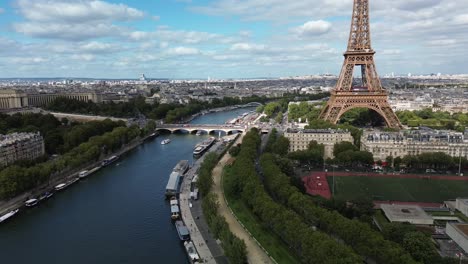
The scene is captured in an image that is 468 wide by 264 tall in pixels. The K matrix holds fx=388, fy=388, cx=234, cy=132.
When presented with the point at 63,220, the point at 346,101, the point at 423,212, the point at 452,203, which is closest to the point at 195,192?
the point at 63,220

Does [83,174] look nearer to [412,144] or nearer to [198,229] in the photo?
[198,229]

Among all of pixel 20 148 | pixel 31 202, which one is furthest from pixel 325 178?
pixel 20 148

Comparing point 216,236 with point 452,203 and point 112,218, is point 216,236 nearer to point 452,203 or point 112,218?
point 112,218

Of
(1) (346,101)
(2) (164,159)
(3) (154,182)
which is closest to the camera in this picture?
(3) (154,182)

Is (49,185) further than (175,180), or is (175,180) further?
(49,185)

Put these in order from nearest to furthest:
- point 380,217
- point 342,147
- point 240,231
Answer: point 240,231 < point 380,217 < point 342,147

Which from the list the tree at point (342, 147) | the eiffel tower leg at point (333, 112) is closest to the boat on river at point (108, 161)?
the tree at point (342, 147)
